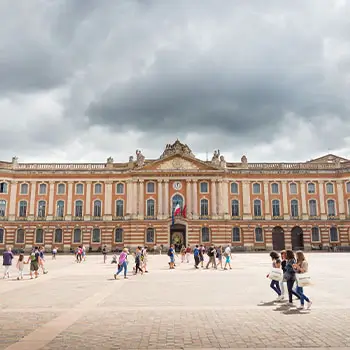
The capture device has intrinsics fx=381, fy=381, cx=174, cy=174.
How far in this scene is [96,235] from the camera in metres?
58.2

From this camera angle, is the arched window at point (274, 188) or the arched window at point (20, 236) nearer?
the arched window at point (20, 236)

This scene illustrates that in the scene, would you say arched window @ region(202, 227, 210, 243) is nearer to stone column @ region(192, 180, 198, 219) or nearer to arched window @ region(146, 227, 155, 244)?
stone column @ region(192, 180, 198, 219)

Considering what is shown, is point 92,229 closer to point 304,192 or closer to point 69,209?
point 69,209

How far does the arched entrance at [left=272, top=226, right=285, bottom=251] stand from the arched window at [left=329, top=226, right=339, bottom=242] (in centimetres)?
718

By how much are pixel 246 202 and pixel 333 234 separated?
13.8 metres

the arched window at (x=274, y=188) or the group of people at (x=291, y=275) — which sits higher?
the arched window at (x=274, y=188)

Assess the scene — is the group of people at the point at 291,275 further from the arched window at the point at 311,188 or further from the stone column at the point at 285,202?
the arched window at the point at 311,188

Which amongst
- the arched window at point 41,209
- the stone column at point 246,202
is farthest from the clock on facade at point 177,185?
the arched window at point 41,209

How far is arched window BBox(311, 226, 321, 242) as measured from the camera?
2260 inches

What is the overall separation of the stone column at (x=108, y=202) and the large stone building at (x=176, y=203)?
0.15 m

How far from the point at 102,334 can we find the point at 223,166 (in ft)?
169

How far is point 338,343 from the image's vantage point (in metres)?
8.20

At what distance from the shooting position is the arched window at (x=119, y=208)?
59000mm

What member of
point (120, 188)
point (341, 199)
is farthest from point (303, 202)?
point (120, 188)
